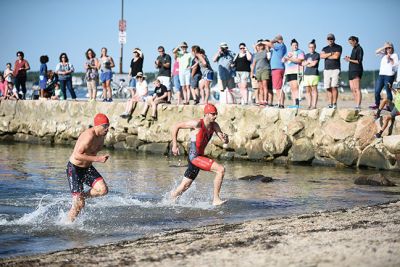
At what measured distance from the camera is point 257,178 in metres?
16.7

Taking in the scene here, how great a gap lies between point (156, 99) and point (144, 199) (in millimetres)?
9581

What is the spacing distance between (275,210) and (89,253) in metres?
4.66

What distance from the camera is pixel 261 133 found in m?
20.6

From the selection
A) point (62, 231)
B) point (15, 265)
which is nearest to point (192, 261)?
point (15, 265)

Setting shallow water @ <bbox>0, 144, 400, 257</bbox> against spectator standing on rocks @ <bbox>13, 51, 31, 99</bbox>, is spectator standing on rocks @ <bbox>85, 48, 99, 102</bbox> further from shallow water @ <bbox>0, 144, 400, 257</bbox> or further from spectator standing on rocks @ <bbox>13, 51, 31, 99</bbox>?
shallow water @ <bbox>0, 144, 400, 257</bbox>

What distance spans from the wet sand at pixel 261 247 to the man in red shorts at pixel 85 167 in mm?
1623

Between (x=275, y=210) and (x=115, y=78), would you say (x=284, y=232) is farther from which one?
(x=115, y=78)

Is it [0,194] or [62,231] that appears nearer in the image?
[62,231]

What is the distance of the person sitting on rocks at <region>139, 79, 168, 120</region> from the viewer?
23.0 m

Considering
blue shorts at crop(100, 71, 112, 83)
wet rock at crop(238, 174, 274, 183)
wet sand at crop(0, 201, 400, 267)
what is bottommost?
wet rock at crop(238, 174, 274, 183)

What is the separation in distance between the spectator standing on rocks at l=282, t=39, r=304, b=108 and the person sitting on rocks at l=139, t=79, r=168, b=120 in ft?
15.0

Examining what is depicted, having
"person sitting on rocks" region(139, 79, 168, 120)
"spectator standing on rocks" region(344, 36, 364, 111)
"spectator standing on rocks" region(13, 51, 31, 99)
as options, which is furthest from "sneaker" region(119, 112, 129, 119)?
"spectator standing on rocks" region(344, 36, 364, 111)

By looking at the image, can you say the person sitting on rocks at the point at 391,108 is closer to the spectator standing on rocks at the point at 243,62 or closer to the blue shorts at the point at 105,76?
the spectator standing on rocks at the point at 243,62

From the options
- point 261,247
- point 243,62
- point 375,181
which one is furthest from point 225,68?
point 261,247
